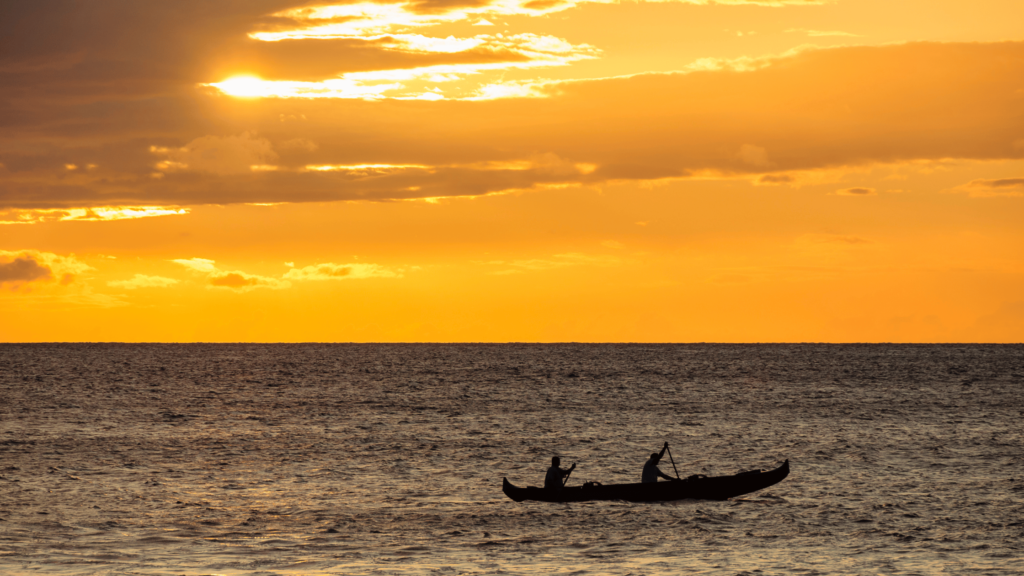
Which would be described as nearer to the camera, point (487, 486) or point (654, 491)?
point (654, 491)

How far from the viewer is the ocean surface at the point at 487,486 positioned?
23484mm

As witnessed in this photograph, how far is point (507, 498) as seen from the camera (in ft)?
106

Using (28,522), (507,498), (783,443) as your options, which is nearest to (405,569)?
(507,498)

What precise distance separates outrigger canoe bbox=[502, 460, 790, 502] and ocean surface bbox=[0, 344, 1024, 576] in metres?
0.36

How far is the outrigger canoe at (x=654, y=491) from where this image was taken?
1251 inches

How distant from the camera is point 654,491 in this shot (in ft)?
104

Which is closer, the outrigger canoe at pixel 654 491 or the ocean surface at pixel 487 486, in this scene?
the ocean surface at pixel 487 486

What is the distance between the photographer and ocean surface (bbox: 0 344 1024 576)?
23.5 meters

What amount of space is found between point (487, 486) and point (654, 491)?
21.4ft

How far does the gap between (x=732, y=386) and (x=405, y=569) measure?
85.8m

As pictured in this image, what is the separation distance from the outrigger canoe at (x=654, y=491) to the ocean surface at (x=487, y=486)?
0.36 m

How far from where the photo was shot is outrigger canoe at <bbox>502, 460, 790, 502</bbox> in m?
31.8

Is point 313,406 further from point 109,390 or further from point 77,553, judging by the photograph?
point 77,553

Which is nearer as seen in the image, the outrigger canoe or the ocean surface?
the ocean surface
